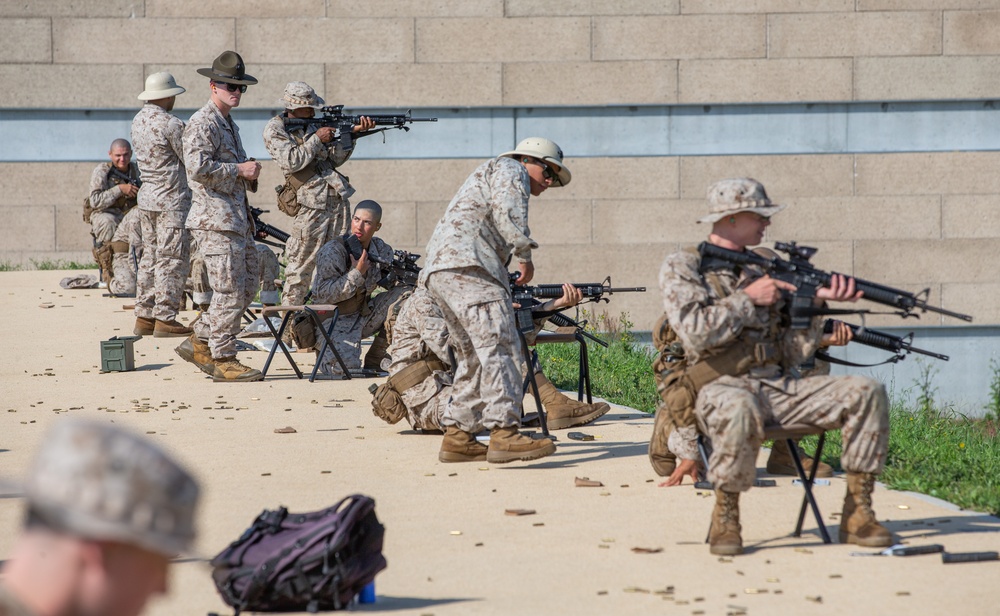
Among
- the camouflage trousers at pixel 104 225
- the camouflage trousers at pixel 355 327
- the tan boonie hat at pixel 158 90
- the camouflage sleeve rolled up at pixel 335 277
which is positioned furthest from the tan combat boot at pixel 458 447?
the camouflage trousers at pixel 104 225

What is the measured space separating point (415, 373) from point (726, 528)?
3187 mm

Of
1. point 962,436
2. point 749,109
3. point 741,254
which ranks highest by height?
point 749,109

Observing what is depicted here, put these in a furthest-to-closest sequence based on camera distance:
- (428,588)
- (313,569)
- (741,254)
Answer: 1. (741,254)
2. (428,588)
3. (313,569)

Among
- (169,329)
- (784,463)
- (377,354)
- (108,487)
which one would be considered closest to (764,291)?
(784,463)

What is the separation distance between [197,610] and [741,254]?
2680 mm

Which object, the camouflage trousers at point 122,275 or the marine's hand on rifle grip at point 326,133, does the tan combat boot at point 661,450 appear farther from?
the camouflage trousers at point 122,275

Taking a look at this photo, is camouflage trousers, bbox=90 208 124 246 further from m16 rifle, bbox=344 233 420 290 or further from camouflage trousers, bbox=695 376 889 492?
camouflage trousers, bbox=695 376 889 492

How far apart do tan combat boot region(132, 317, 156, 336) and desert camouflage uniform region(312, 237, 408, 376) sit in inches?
95.6

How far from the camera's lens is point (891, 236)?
1705 centimetres

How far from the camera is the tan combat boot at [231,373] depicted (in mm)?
10492

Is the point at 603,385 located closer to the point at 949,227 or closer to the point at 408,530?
the point at 408,530

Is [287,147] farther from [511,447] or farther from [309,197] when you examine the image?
[511,447]

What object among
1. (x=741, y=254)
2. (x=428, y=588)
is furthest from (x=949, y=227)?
(x=428, y=588)

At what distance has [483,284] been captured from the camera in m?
7.17
